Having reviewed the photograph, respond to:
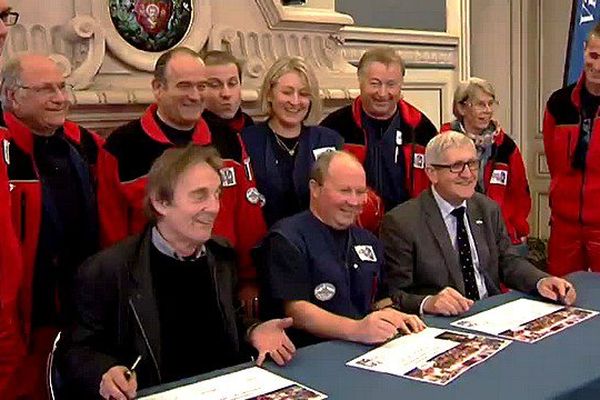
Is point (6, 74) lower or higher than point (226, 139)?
higher

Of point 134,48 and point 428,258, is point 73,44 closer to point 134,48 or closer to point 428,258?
point 134,48

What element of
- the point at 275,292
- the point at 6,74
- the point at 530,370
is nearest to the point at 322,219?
the point at 275,292

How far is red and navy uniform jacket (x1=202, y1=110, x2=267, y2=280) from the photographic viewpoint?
2.77 metres

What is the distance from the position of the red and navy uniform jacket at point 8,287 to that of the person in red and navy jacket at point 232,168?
0.70 metres

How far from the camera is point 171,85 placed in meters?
2.59

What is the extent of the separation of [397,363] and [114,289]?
2.27ft

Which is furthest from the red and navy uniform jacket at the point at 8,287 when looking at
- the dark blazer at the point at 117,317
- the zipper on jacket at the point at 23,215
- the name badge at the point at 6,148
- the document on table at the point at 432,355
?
the document on table at the point at 432,355

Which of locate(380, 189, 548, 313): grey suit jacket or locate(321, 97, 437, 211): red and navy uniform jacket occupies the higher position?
locate(321, 97, 437, 211): red and navy uniform jacket

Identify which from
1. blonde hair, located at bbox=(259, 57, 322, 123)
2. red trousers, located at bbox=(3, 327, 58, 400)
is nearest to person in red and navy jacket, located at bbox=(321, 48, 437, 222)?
blonde hair, located at bbox=(259, 57, 322, 123)

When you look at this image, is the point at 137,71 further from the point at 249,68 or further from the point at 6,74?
the point at 6,74

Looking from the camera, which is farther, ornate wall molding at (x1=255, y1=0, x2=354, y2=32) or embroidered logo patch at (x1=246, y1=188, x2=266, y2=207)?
ornate wall molding at (x1=255, y1=0, x2=354, y2=32)

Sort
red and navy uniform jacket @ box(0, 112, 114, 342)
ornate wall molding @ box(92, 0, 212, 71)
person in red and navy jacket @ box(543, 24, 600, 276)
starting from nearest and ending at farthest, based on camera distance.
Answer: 1. red and navy uniform jacket @ box(0, 112, 114, 342)
2. ornate wall molding @ box(92, 0, 212, 71)
3. person in red and navy jacket @ box(543, 24, 600, 276)

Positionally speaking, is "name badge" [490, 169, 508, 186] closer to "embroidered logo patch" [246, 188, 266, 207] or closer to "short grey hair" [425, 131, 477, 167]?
"short grey hair" [425, 131, 477, 167]

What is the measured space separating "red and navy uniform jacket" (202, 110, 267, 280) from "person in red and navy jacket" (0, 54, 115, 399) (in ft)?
1.52
